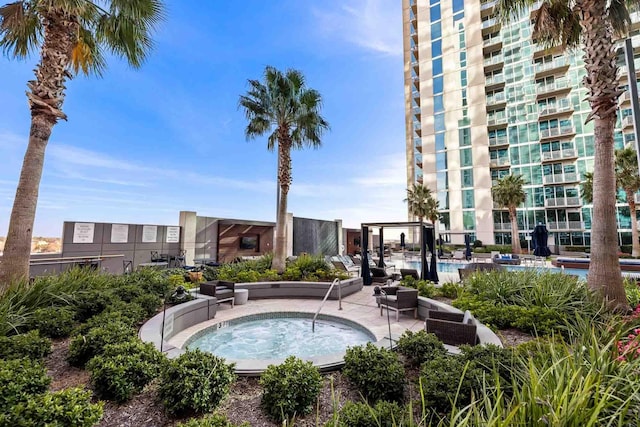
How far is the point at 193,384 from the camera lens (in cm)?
259

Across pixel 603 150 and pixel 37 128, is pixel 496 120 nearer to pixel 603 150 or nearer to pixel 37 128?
pixel 603 150

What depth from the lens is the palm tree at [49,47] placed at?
5.17 meters

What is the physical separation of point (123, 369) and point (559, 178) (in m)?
34.9

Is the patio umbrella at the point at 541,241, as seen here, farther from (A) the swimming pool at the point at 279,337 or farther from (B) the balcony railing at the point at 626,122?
(B) the balcony railing at the point at 626,122

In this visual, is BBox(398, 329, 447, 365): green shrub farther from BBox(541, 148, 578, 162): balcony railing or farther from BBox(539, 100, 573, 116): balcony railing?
BBox(539, 100, 573, 116): balcony railing

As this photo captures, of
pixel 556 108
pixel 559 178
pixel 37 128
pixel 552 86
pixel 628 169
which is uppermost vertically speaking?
pixel 552 86

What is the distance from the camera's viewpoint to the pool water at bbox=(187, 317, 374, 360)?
515 centimetres

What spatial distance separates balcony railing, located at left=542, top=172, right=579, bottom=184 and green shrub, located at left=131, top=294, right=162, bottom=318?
33.7 metres

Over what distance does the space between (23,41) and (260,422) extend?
33.8ft

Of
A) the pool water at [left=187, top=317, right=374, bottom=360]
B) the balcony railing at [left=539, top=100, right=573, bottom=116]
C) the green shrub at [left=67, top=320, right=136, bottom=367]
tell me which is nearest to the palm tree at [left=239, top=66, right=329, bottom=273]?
the pool water at [left=187, top=317, right=374, bottom=360]

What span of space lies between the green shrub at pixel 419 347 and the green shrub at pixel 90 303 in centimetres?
503

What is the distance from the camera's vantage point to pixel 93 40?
7.32 meters

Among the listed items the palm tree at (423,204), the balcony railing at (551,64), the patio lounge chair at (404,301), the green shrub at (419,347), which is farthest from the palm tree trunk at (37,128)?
the balcony railing at (551,64)

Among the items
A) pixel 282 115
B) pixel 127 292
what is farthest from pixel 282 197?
pixel 127 292
